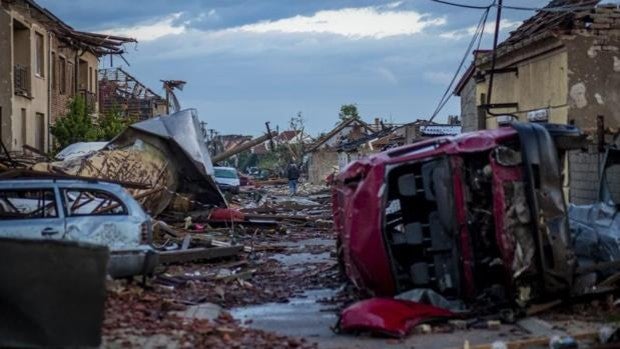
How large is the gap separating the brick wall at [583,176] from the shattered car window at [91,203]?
7.24 meters

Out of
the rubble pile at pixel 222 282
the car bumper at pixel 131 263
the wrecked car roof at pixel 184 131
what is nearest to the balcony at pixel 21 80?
the wrecked car roof at pixel 184 131

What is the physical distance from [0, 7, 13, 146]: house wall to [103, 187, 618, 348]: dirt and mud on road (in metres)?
17.6

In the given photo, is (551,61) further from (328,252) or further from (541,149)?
(541,149)

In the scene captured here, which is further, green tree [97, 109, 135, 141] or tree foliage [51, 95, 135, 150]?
green tree [97, 109, 135, 141]

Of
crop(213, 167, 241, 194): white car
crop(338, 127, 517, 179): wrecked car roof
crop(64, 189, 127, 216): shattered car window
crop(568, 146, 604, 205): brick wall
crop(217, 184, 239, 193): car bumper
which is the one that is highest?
crop(338, 127, 517, 179): wrecked car roof

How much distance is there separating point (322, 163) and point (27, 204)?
50.3m

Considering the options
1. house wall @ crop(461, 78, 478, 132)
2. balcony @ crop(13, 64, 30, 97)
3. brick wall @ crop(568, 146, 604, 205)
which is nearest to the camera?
brick wall @ crop(568, 146, 604, 205)

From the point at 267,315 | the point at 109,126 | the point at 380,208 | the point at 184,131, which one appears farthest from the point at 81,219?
the point at 109,126

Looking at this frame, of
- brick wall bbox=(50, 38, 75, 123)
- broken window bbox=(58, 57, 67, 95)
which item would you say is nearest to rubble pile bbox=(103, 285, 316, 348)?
brick wall bbox=(50, 38, 75, 123)

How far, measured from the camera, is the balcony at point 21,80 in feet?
109

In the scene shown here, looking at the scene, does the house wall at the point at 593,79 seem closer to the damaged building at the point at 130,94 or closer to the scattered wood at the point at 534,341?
the scattered wood at the point at 534,341

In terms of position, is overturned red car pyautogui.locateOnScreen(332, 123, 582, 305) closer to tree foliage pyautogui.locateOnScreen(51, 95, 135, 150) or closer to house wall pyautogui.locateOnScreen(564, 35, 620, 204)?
house wall pyautogui.locateOnScreen(564, 35, 620, 204)

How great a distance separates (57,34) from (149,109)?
72.7ft

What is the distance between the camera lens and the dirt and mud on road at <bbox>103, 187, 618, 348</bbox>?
9.30 meters
